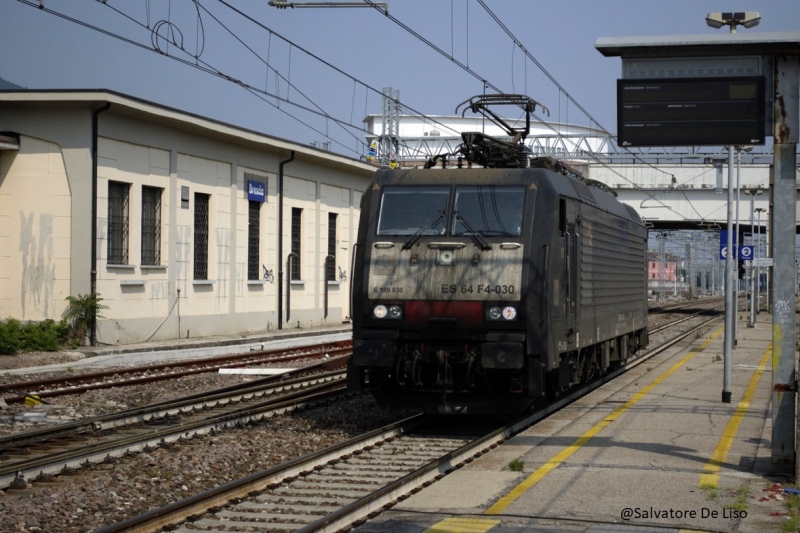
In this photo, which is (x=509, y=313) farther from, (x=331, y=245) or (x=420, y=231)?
(x=331, y=245)

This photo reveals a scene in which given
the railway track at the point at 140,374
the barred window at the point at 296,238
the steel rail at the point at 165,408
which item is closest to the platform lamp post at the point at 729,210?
the steel rail at the point at 165,408

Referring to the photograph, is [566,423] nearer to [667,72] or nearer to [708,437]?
[708,437]

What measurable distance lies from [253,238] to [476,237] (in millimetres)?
19288

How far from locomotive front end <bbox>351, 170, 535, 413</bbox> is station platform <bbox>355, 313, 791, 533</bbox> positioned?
0.94 meters

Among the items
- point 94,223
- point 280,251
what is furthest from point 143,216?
point 280,251

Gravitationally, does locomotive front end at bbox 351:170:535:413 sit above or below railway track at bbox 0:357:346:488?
above

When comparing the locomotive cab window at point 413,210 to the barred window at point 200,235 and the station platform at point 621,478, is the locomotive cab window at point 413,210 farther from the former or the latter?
the barred window at point 200,235

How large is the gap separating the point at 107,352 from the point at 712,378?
12.2m

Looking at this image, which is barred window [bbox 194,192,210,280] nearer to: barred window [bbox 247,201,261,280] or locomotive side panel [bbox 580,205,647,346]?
barred window [bbox 247,201,261,280]

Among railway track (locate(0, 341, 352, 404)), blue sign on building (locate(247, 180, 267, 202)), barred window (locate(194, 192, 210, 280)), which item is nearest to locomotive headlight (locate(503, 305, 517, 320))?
railway track (locate(0, 341, 352, 404))

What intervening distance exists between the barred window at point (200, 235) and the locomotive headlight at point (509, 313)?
669 inches

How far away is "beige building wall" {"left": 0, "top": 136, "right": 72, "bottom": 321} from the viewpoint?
74.0 feet

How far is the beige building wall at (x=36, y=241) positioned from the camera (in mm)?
22547

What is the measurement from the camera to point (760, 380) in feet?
58.2
